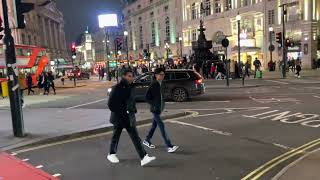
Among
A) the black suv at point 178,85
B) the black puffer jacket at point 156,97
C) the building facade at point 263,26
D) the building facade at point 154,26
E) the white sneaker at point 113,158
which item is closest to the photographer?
the white sneaker at point 113,158

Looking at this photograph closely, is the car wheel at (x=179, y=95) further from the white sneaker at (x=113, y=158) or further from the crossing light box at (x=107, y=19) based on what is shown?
the crossing light box at (x=107, y=19)

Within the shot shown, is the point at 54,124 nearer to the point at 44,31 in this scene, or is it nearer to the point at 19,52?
the point at 19,52

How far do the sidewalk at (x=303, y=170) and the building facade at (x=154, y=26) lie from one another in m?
81.6

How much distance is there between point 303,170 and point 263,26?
58305 millimetres

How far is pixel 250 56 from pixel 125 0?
322 ft

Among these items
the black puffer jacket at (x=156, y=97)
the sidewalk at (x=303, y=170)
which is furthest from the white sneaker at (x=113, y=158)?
the sidewalk at (x=303, y=170)

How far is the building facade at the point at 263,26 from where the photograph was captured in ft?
185

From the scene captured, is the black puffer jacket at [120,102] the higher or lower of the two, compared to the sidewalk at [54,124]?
higher

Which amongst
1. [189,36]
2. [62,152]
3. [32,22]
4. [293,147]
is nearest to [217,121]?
[293,147]

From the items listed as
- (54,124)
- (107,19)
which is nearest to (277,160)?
(54,124)

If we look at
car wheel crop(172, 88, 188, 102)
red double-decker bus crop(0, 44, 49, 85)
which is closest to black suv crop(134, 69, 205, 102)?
car wheel crop(172, 88, 188, 102)

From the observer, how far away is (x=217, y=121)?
14.1 m

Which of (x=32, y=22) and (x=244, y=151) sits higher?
(x=32, y=22)

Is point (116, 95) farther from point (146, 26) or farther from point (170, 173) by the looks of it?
point (146, 26)
